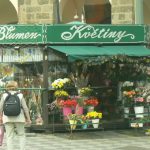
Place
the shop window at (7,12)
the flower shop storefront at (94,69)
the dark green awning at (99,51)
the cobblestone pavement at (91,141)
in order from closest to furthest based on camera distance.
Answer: the cobblestone pavement at (91,141) < the dark green awning at (99,51) < the flower shop storefront at (94,69) < the shop window at (7,12)

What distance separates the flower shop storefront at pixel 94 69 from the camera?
15.5 meters

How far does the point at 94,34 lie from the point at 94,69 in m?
1.13

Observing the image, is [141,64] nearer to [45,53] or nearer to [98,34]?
[98,34]

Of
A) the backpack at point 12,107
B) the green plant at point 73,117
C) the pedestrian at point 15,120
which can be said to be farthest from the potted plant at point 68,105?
the backpack at point 12,107

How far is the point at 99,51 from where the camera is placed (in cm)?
1586

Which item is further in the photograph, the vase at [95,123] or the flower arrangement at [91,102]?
the flower arrangement at [91,102]

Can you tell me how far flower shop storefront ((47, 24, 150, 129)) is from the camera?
1552cm

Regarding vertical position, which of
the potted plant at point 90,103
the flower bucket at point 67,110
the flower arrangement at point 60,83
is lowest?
the flower bucket at point 67,110

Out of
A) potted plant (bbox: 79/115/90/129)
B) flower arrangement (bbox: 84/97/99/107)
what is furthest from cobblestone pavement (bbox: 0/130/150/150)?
flower arrangement (bbox: 84/97/99/107)

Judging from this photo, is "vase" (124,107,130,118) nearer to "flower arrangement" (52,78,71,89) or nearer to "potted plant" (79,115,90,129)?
"potted plant" (79,115,90,129)

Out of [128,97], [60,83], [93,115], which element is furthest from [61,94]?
[128,97]

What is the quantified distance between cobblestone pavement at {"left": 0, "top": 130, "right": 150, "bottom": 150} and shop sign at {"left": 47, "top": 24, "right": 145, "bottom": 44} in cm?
273

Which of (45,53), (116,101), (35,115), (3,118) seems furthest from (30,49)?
(3,118)

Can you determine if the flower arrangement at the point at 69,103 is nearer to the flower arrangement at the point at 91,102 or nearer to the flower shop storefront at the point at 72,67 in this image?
the flower shop storefront at the point at 72,67
